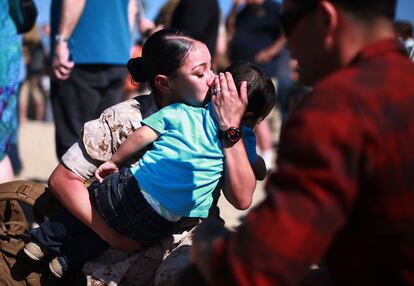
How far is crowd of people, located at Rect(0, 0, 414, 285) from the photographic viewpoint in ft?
4.25

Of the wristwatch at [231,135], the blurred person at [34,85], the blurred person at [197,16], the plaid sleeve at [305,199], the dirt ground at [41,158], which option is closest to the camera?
the plaid sleeve at [305,199]

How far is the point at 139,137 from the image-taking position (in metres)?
2.21

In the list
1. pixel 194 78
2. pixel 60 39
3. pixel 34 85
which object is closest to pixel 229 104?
pixel 194 78

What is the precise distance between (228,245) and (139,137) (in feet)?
3.02

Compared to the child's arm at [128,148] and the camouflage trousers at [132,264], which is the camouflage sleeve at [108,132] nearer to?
the child's arm at [128,148]

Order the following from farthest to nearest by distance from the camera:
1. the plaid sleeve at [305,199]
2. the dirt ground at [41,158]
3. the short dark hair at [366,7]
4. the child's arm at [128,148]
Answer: the dirt ground at [41,158] → the child's arm at [128,148] → the short dark hair at [366,7] → the plaid sleeve at [305,199]

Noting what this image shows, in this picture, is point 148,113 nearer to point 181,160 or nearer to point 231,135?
point 181,160

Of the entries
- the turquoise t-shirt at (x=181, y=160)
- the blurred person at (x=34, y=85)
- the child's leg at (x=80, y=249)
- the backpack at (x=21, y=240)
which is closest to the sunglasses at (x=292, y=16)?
the turquoise t-shirt at (x=181, y=160)

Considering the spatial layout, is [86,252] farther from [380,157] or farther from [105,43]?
[105,43]

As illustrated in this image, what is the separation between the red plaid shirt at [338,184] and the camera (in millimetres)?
1277

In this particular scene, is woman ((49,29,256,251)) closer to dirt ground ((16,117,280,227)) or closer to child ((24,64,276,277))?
child ((24,64,276,277))

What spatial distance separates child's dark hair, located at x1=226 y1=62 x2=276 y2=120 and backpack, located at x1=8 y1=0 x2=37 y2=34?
1.70 metres

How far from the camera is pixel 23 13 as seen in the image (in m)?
3.52

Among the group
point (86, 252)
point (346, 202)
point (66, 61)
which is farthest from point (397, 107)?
point (66, 61)
